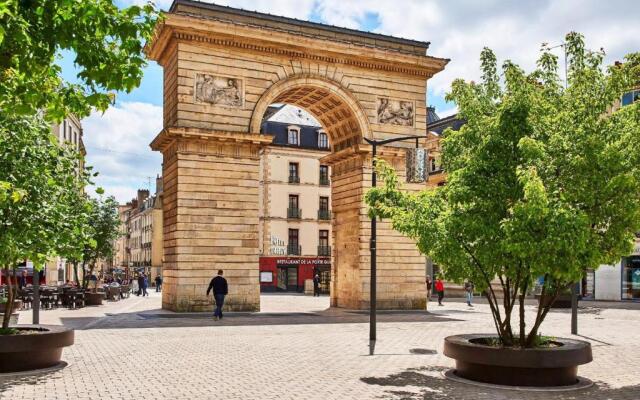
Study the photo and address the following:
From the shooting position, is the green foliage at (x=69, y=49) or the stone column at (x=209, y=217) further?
the stone column at (x=209, y=217)

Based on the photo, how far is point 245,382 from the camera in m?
11.8

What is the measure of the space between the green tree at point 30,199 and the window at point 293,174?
146ft

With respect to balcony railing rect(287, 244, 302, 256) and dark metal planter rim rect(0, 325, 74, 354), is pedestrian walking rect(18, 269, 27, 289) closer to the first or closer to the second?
balcony railing rect(287, 244, 302, 256)

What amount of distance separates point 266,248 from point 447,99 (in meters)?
42.8

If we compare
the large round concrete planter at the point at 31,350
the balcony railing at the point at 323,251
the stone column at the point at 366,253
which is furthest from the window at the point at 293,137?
the large round concrete planter at the point at 31,350

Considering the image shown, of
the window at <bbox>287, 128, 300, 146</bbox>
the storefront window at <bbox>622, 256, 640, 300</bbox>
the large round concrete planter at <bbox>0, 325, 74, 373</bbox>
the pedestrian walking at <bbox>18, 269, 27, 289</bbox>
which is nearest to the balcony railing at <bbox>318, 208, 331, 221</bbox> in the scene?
the window at <bbox>287, 128, 300, 146</bbox>

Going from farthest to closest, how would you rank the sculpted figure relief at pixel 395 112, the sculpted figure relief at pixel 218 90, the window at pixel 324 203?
the window at pixel 324 203
the sculpted figure relief at pixel 395 112
the sculpted figure relief at pixel 218 90

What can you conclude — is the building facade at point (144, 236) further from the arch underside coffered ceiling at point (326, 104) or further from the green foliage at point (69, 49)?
the green foliage at point (69, 49)

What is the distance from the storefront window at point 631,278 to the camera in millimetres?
40500

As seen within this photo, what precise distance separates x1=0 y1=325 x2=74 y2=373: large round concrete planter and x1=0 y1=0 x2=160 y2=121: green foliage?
5.29 m

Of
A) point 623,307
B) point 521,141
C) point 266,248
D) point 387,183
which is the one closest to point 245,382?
point 387,183

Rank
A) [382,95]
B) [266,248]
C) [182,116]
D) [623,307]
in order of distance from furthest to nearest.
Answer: [266,248], [623,307], [382,95], [182,116]

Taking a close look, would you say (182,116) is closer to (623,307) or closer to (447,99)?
(447,99)

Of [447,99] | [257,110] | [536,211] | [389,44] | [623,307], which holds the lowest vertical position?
[623,307]
